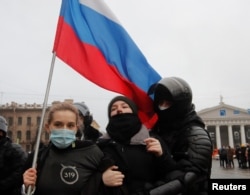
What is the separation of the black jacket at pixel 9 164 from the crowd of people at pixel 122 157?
130 cm

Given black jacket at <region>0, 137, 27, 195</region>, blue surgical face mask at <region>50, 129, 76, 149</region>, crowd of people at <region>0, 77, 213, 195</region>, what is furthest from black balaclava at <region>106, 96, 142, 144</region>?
black jacket at <region>0, 137, 27, 195</region>

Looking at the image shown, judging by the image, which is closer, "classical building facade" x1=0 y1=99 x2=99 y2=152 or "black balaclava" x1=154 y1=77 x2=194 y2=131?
"black balaclava" x1=154 y1=77 x2=194 y2=131

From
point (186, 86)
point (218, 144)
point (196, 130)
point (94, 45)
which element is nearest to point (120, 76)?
point (94, 45)

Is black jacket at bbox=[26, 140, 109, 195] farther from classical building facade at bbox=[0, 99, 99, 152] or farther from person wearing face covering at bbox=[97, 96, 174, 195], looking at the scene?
classical building facade at bbox=[0, 99, 99, 152]

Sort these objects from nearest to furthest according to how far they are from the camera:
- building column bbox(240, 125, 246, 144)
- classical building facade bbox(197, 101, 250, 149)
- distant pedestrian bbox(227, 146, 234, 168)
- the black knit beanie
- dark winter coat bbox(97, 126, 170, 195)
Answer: dark winter coat bbox(97, 126, 170, 195) < the black knit beanie < distant pedestrian bbox(227, 146, 234, 168) < building column bbox(240, 125, 246, 144) < classical building facade bbox(197, 101, 250, 149)

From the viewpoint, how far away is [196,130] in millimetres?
2785

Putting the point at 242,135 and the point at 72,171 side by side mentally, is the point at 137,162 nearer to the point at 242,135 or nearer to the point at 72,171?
the point at 72,171

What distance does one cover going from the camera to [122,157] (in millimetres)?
2318

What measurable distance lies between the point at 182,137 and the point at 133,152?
593 millimetres

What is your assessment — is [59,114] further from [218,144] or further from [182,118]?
[218,144]

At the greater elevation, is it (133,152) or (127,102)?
(127,102)

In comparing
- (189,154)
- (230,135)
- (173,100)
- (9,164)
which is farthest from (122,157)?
(230,135)

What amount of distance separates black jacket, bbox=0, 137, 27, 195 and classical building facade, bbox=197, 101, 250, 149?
81039 millimetres

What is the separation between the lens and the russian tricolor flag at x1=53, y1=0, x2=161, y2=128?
3.25 meters
